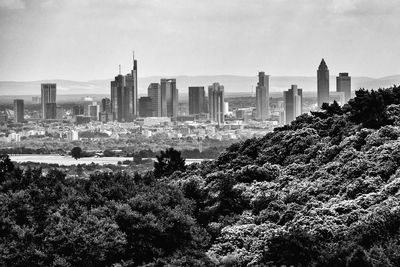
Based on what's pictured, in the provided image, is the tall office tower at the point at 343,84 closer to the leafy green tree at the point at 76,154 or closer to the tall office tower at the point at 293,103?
the tall office tower at the point at 293,103

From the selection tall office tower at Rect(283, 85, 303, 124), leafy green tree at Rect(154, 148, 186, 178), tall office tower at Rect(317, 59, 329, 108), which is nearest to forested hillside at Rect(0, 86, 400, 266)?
leafy green tree at Rect(154, 148, 186, 178)

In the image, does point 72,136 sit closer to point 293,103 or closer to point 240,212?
point 293,103

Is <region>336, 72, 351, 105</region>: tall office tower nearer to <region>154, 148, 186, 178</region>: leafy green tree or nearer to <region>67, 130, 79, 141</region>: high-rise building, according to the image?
<region>67, 130, 79, 141</region>: high-rise building

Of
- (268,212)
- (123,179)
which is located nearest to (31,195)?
(123,179)

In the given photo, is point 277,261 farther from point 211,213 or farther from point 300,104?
point 300,104

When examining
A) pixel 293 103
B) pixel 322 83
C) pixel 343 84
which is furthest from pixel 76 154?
pixel 293 103

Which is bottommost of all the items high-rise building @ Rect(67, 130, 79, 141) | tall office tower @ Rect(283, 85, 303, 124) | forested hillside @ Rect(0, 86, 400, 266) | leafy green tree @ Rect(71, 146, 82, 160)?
leafy green tree @ Rect(71, 146, 82, 160)
